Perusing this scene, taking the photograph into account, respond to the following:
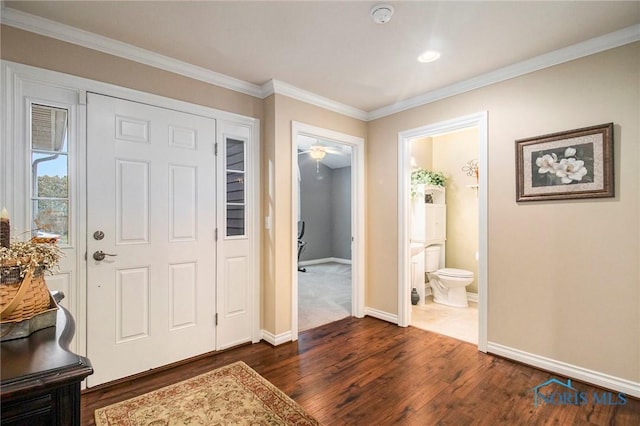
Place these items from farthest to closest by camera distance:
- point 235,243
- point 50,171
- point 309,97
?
point 309,97, point 235,243, point 50,171

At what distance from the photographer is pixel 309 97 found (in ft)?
10.6

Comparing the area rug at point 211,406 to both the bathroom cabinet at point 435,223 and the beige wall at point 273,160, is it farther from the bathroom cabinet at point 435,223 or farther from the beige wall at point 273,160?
the bathroom cabinet at point 435,223

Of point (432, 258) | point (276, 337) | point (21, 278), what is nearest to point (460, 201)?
point (432, 258)

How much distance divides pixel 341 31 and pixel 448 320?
10.5 feet

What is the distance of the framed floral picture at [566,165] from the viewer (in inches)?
88.7

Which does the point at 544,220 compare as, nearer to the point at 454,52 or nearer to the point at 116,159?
the point at 454,52

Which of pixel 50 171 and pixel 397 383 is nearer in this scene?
pixel 50 171

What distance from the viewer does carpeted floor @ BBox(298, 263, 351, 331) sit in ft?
12.4

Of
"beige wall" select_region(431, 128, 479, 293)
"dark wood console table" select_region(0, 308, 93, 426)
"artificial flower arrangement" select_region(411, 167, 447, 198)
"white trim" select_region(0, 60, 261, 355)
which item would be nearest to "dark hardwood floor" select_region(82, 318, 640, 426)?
"white trim" select_region(0, 60, 261, 355)

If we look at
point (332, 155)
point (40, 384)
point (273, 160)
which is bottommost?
point (40, 384)

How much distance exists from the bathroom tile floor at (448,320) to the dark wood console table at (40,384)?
124 inches

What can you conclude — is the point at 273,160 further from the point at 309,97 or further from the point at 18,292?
the point at 18,292

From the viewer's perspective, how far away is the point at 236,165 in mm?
2990

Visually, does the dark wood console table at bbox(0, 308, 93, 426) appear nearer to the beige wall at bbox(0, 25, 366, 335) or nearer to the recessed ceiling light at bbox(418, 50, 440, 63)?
the beige wall at bbox(0, 25, 366, 335)
